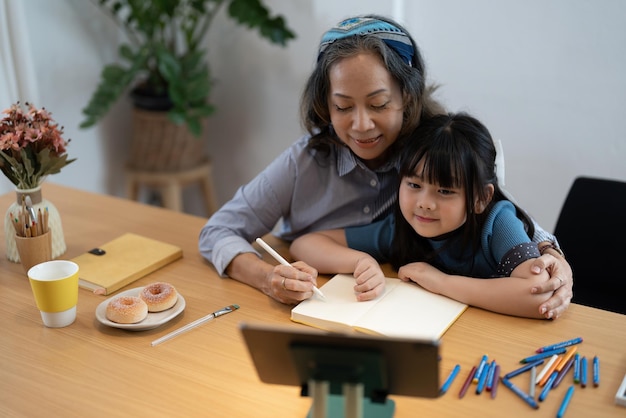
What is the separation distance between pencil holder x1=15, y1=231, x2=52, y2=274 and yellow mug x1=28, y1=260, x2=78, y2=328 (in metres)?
0.19

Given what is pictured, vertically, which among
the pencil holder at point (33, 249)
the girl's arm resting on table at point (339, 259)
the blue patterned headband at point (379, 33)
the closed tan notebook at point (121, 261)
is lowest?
the closed tan notebook at point (121, 261)

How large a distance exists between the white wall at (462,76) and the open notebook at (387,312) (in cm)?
86

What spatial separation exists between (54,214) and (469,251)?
0.99 metres

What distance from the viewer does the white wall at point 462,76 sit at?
8.13 feet

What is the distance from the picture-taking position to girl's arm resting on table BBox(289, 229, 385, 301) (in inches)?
57.2

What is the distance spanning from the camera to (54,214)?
1.68m

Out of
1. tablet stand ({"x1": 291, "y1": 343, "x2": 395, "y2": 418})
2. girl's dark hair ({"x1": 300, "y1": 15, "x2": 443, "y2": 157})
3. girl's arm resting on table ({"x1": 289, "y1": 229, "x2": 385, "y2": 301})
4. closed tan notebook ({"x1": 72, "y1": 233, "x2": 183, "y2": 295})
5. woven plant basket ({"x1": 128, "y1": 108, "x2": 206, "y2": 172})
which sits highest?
girl's dark hair ({"x1": 300, "y1": 15, "x2": 443, "y2": 157})

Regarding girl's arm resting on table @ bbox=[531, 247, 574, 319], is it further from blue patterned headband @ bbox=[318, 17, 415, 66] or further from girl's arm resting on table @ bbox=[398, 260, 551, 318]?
blue patterned headband @ bbox=[318, 17, 415, 66]

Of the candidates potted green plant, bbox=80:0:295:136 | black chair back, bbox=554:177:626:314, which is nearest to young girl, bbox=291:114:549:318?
black chair back, bbox=554:177:626:314

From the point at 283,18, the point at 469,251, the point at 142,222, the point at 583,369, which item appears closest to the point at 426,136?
the point at 469,251

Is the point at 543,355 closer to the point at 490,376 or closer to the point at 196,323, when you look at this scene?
the point at 490,376

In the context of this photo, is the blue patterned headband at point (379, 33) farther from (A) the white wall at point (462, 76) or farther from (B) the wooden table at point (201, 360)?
(B) the wooden table at point (201, 360)

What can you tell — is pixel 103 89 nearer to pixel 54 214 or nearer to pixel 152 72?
pixel 152 72

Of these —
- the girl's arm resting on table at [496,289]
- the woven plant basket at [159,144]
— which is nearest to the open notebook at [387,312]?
the girl's arm resting on table at [496,289]
